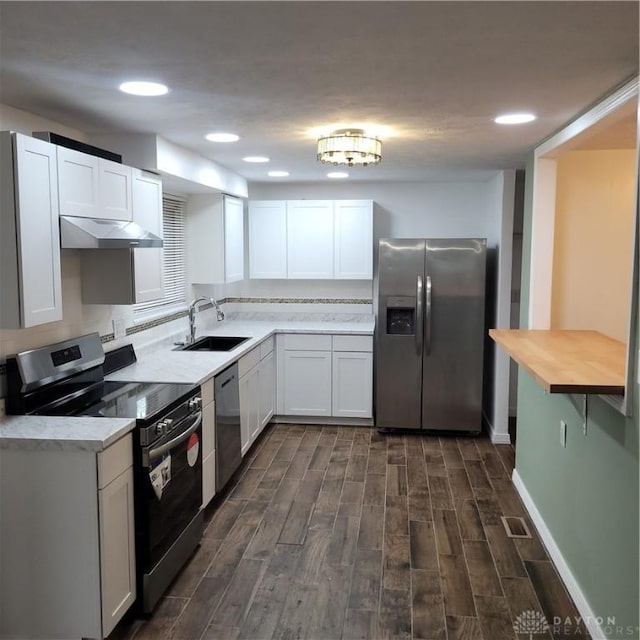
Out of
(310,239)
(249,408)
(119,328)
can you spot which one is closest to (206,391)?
(119,328)

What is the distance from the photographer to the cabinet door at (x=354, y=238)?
5578 mm

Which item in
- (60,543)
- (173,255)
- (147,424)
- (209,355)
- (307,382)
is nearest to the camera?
(60,543)

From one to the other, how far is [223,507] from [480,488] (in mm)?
1722

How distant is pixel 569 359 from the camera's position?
2.57 meters

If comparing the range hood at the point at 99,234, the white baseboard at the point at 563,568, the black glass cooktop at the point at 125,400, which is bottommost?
the white baseboard at the point at 563,568

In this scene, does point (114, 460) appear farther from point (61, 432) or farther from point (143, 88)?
point (143, 88)

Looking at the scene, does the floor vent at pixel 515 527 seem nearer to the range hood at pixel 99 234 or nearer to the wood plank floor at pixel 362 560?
the wood plank floor at pixel 362 560

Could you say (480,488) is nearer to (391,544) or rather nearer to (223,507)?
(391,544)

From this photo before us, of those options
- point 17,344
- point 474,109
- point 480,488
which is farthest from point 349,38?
point 480,488

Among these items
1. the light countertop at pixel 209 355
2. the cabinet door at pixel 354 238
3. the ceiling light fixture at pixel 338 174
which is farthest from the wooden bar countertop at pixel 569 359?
the cabinet door at pixel 354 238

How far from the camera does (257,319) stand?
609cm

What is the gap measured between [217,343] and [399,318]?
158cm

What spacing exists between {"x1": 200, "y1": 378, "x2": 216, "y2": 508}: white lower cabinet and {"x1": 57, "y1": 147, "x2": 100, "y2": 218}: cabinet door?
1147 mm

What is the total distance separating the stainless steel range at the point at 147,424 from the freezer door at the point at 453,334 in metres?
2.52
